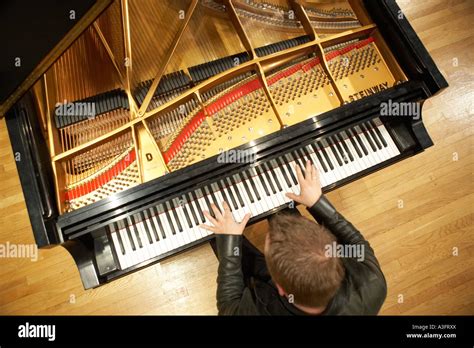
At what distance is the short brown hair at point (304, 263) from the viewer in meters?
1.64

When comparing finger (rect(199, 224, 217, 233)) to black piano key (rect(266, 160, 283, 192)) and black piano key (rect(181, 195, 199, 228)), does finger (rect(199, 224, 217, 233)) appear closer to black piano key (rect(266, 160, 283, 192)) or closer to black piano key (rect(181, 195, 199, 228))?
black piano key (rect(181, 195, 199, 228))

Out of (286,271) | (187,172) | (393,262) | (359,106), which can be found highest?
(187,172)

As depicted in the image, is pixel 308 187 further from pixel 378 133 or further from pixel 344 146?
pixel 378 133

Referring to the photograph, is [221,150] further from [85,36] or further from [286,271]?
[85,36]

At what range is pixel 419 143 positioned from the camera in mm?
2535

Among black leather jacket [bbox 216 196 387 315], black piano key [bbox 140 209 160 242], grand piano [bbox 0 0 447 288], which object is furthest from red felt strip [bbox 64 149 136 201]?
black leather jacket [bbox 216 196 387 315]

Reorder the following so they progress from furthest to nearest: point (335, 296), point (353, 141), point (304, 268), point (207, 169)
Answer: point (353, 141)
point (207, 169)
point (335, 296)
point (304, 268)

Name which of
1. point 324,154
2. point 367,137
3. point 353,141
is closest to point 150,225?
point 324,154

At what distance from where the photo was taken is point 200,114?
2471 mm

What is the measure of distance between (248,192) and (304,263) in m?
0.90

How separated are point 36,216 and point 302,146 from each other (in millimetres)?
1725

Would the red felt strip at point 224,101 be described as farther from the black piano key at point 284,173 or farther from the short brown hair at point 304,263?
the short brown hair at point 304,263

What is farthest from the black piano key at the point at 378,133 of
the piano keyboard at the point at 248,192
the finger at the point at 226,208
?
the finger at the point at 226,208

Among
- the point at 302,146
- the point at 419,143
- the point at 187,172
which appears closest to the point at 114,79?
the point at 187,172
